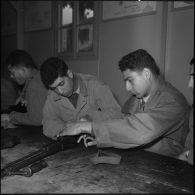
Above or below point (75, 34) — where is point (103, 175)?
below

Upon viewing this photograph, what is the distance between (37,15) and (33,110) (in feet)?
8.38

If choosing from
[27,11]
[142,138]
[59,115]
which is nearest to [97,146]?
[142,138]

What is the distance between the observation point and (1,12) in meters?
5.75

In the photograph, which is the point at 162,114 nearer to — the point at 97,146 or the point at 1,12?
the point at 97,146

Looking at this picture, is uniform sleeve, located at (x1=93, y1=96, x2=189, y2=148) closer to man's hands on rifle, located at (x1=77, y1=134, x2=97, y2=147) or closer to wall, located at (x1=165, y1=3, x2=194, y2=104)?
man's hands on rifle, located at (x1=77, y1=134, x2=97, y2=147)

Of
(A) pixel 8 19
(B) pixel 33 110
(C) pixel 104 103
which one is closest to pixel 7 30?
(A) pixel 8 19

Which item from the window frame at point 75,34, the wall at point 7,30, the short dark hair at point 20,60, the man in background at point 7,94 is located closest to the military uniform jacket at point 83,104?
the short dark hair at point 20,60

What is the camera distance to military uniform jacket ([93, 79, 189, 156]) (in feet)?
5.16

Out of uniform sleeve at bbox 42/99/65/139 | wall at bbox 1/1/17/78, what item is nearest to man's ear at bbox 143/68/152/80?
uniform sleeve at bbox 42/99/65/139

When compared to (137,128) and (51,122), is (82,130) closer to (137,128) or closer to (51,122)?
→ (137,128)

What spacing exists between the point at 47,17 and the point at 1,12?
1.98 metres

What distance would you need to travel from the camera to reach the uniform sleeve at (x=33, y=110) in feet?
8.45

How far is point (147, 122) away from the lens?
1.57m

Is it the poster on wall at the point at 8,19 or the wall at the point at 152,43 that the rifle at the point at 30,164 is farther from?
the poster on wall at the point at 8,19
